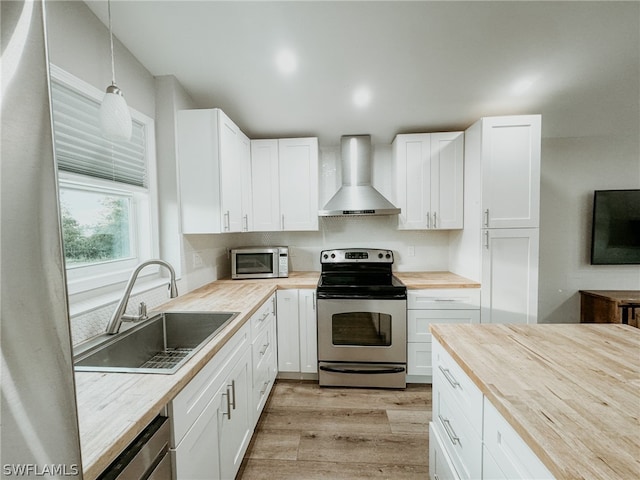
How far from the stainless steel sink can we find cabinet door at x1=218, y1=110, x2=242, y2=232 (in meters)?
0.81

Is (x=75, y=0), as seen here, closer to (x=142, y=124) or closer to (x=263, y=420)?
(x=142, y=124)

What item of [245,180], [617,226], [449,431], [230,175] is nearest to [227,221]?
[230,175]

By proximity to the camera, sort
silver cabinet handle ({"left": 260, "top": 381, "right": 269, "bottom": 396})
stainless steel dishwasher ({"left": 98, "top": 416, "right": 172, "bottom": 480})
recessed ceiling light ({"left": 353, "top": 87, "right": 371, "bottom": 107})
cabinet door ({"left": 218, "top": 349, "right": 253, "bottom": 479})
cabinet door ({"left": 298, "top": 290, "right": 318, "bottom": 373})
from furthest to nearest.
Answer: cabinet door ({"left": 298, "top": 290, "right": 318, "bottom": 373}) → recessed ceiling light ({"left": 353, "top": 87, "right": 371, "bottom": 107}) → silver cabinet handle ({"left": 260, "top": 381, "right": 269, "bottom": 396}) → cabinet door ({"left": 218, "top": 349, "right": 253, "bottom": 479}) → stainless steel dishwasher ({"left": 98, "top": 416, "right": 172, "bottom": 480})

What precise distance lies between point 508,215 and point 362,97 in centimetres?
157

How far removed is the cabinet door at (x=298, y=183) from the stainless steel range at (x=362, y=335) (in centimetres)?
79

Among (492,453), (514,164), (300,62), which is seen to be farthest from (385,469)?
→ (300,62)

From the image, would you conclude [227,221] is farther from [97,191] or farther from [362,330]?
[362,330]

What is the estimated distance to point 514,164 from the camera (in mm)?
2262

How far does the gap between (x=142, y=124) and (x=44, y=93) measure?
2.11 meters

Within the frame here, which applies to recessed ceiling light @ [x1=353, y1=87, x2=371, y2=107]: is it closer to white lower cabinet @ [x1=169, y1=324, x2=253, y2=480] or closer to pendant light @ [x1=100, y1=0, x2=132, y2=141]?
pendant light @ [x1=100, y1=0, x2=132, y2=141]

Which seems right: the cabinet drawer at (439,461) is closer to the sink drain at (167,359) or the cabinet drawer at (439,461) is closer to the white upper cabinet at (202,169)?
the sink drain at (167,359)

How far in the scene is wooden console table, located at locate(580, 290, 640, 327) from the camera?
8.18 feet

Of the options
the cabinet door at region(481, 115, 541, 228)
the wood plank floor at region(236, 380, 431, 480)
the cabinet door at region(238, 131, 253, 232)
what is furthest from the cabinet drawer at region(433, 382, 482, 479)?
the cabinet door at region(238, 131, 253, 232)

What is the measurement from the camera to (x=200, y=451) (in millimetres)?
1062
